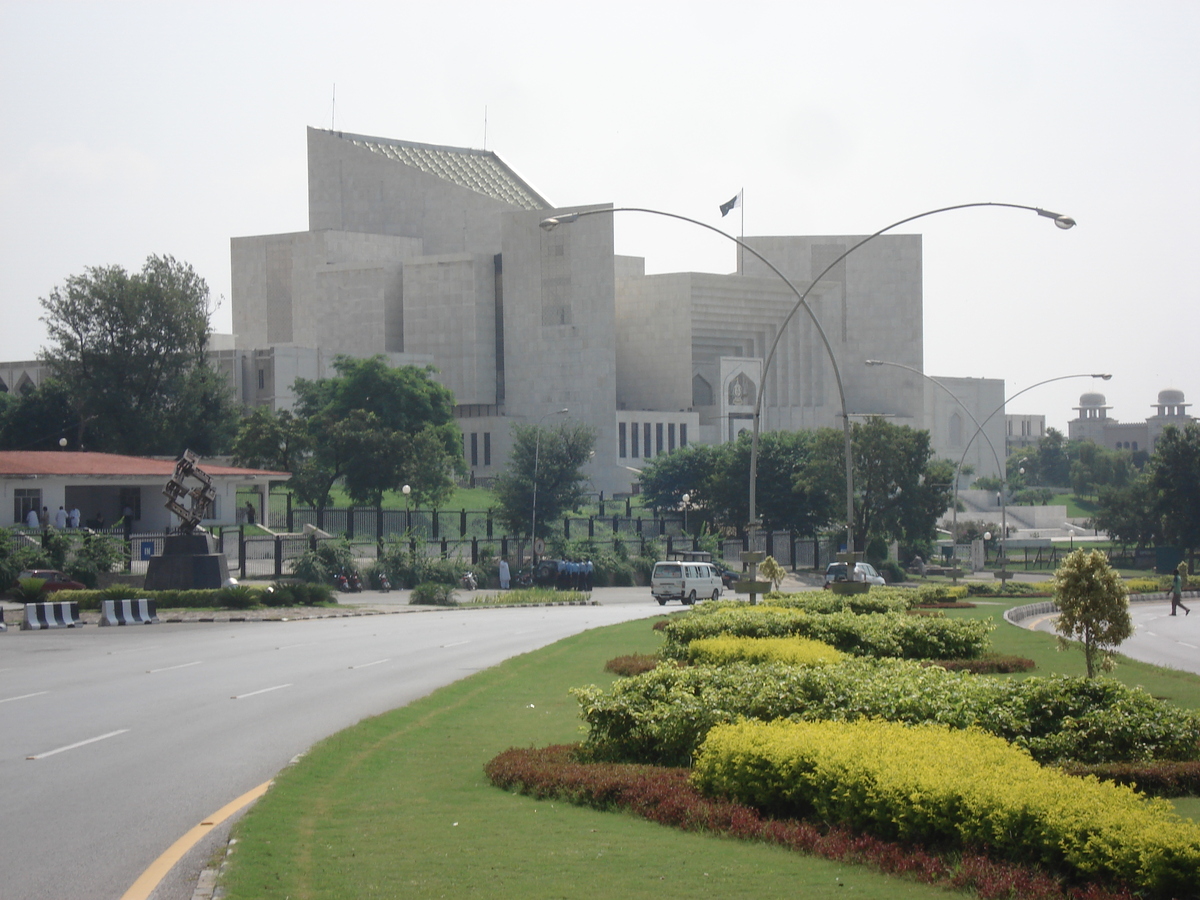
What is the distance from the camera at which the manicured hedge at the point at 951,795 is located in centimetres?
615

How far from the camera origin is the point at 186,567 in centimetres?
3866

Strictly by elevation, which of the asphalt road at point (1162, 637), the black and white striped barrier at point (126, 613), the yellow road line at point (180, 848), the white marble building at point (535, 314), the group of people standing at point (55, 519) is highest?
the white marble building at point (535, 314)

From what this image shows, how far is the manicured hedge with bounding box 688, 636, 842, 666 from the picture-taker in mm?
14016

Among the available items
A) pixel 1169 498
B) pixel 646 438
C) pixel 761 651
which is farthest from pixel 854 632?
pixel 646 438

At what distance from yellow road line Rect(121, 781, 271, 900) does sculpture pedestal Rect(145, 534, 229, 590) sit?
29437 mm

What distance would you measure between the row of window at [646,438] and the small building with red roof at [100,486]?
146ft

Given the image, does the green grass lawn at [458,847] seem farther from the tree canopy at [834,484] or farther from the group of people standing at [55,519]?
the tree canopy at [834,484]

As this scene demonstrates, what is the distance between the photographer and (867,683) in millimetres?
10812

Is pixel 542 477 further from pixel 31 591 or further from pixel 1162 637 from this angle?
pixel 1162 637

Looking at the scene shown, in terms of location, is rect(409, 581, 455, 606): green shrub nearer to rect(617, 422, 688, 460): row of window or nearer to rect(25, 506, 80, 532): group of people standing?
rect(25, 506, 80, 532): group of people standing

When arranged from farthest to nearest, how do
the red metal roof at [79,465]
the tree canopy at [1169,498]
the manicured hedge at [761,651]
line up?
the tree canopy at [1169,498] < the red metal roof at [79,465] < the manicured hedge at [761,651]

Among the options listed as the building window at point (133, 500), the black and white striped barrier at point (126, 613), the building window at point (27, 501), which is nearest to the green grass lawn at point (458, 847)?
the black and white striped barrier at point (126, 613)

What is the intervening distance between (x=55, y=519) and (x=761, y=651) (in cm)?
4058

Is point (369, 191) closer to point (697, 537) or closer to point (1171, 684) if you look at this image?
point (697, 537)
